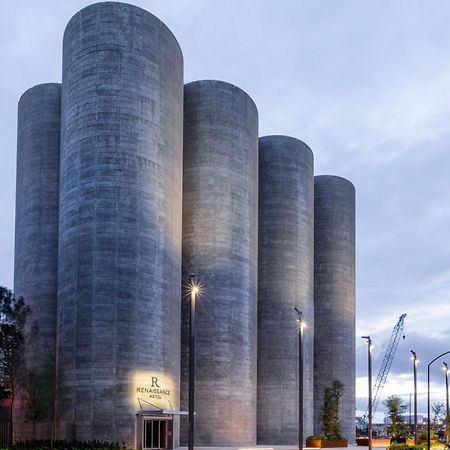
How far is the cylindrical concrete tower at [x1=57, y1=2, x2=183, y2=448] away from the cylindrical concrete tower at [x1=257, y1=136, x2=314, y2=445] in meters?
24.9

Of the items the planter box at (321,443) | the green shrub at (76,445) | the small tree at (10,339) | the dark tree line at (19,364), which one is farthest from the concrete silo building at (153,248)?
the planter box at (321,443)

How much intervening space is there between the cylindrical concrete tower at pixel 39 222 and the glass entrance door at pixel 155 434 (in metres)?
14.4

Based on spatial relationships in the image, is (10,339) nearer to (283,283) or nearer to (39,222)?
(39,222)

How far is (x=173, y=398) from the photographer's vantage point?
68312mm

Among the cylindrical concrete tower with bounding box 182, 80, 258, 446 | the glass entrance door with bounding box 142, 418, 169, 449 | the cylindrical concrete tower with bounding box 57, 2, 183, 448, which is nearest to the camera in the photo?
the cylindrical concrete tower with bounding box 57, 2, 183, 448

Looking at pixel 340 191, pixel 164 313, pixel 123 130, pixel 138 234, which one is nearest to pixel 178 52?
pixel 123 130

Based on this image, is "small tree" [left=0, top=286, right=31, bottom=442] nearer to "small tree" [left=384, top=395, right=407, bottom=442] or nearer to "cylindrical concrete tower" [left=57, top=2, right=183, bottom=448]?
"cylindrical concrete tower" [left=57, top=2, right=183, bottom=448]

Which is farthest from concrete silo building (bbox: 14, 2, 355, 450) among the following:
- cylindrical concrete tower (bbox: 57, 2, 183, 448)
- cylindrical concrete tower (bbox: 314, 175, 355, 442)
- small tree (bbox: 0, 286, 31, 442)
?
small tree (bbox: 0, 286, 31, 442)

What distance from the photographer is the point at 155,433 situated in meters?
64.6

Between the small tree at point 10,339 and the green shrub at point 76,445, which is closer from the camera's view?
the green shrub at point 76,445

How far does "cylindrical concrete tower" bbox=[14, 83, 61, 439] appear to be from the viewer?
78.1m

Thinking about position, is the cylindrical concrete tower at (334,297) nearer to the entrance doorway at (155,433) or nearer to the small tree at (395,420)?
the small tree at (395,420)

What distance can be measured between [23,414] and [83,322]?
715 inches

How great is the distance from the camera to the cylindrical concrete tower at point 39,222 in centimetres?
7806
